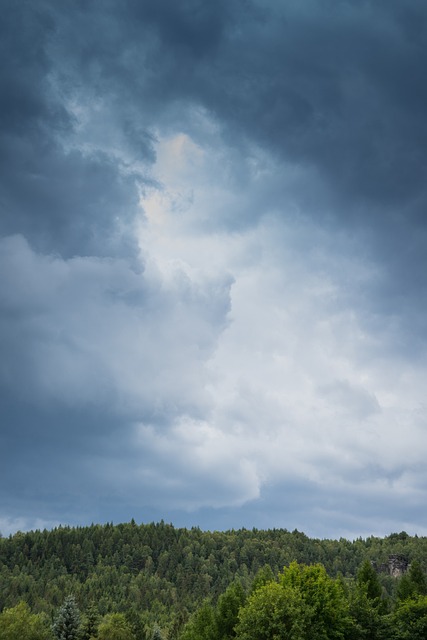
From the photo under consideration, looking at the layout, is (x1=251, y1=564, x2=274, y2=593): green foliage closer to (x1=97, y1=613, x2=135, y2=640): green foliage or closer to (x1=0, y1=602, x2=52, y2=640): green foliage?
(x1=97, y1=613, x2=135, y2=640): green foliage

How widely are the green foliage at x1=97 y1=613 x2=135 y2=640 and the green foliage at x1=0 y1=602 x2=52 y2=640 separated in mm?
12472

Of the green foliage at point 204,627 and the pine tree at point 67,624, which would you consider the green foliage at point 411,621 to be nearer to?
the green foliage at point 204,627

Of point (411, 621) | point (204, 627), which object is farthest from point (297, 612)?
point (204, 627)

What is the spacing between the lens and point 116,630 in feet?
407

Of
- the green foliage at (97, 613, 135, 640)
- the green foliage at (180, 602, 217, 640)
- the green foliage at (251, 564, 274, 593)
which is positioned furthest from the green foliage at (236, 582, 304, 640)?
the green foliage at (97, 613, 135, 640)

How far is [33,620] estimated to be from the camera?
130500 mm

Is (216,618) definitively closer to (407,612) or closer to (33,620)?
(407,612)

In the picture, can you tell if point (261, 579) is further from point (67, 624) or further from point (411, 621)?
point (67, 624)

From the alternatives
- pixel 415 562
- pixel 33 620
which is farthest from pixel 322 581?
→ pixel 33 620

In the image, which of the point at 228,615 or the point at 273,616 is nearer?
the point at 273,616

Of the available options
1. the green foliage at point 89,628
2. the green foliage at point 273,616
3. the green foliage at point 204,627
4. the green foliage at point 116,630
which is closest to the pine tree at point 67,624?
the green foliage at point 89,628

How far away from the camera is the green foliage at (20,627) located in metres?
123

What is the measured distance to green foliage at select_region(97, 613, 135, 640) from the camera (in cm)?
12152

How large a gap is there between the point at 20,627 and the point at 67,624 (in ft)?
31.2
